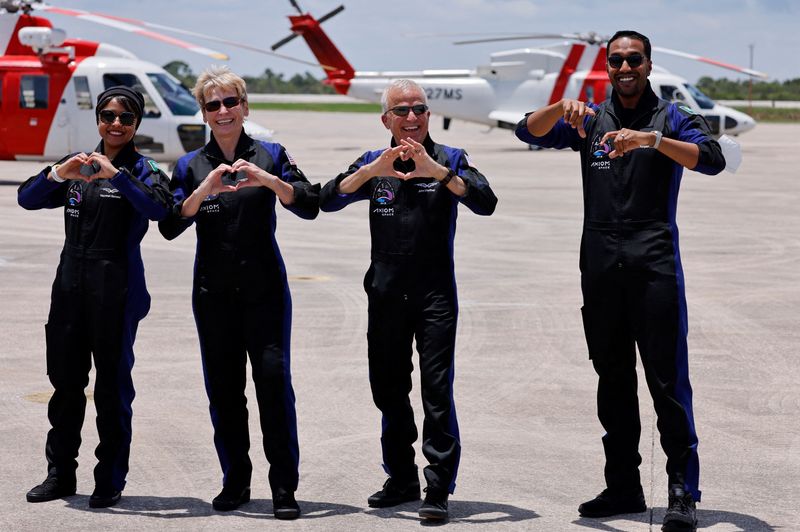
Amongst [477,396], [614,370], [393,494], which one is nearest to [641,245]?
[614,370]

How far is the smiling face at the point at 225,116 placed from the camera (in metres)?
5.58

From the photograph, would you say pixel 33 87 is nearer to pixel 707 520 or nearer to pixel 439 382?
pixel 439 382

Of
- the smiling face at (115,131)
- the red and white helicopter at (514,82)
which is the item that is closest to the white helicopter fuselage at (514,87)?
the red and white helicopter at (514,82)

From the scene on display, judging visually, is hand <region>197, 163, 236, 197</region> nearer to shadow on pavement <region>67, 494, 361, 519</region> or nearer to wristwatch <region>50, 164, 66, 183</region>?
wristwatch <region>50, 164, 66, 183</region>

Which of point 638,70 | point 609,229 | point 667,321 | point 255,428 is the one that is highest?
point 638,70

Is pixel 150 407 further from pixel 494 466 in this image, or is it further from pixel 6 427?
pixel 494 466

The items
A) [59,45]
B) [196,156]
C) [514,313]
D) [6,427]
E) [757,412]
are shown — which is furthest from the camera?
[59,45]

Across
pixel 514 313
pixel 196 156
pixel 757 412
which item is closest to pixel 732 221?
pixel 514 313

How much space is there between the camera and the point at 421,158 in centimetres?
547

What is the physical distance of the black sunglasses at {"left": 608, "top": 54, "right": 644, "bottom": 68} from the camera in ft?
17.8

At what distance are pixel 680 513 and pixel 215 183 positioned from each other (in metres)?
2.51

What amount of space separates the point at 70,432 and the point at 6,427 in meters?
1.49

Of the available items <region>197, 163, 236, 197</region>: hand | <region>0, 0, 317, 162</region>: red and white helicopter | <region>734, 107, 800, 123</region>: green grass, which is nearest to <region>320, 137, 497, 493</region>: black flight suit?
<region>197, 163, 236, 197</region>: hand

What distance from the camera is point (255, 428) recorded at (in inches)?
285
